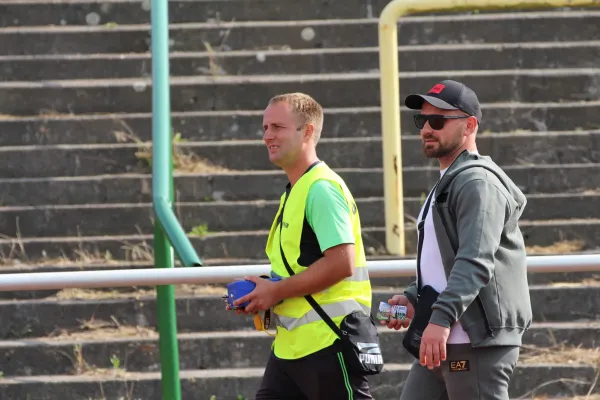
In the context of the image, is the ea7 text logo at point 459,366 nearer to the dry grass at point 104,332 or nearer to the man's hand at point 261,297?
the man's hand at point 261,297

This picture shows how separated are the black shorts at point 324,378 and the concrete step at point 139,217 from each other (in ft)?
10.4

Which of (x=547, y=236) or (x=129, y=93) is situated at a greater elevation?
(x=129, y=93)

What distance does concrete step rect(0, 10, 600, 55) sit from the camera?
28.7 ft

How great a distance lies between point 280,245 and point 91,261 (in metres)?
3.18

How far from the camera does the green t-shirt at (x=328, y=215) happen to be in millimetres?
4426

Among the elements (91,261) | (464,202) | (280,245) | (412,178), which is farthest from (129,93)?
(464,202)

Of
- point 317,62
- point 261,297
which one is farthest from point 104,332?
point 261,297

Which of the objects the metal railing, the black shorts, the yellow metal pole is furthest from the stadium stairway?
the black shorts

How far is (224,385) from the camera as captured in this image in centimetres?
684

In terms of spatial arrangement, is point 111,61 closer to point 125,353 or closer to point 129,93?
point 129,93

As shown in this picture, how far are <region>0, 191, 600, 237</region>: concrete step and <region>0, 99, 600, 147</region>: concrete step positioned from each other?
613 millimetres

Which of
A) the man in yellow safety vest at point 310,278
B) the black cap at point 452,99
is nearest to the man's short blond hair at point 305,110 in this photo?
the man in yellow safety vest at point 310,278

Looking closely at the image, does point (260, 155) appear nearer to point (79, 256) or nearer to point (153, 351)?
point (79, 256)

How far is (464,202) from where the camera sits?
13.7 ft
